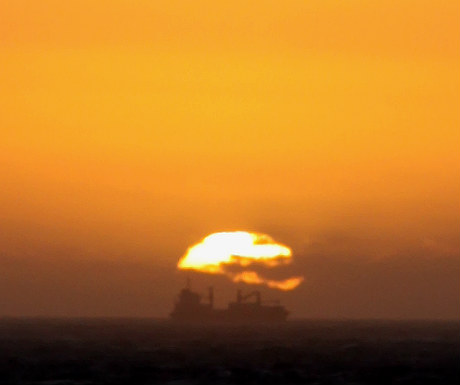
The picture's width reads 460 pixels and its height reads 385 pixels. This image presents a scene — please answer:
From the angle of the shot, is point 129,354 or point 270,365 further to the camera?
point 129,354

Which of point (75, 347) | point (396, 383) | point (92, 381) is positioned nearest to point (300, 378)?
point (396, 383)

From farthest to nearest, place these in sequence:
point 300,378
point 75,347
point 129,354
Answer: point 75,347 → point 129,354 → point 300,378

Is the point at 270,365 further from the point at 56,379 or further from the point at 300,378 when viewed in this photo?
the point at 56,379

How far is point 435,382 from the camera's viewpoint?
97.0 metres

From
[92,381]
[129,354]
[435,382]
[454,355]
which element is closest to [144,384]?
[92,381]

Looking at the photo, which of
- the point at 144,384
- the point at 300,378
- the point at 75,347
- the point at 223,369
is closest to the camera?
the point at 144,384

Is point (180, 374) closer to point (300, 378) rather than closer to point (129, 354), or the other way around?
point (300, 378)

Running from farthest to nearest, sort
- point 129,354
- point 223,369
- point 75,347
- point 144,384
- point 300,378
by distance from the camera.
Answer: point 75,347
point 129,354
point 223,369
point 300,378
point 144,384

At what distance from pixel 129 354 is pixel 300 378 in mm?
34459

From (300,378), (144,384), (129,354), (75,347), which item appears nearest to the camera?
(144,384)

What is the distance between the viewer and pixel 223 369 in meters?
108

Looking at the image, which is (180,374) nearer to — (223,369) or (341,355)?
(223,369)

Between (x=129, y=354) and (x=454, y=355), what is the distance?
3538 cm

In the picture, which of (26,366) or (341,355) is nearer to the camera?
(26,366)
